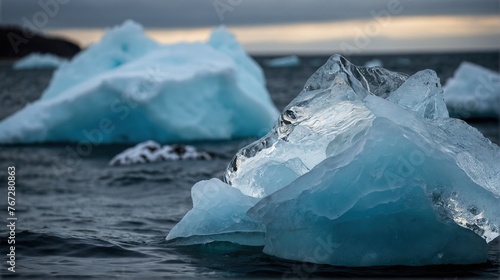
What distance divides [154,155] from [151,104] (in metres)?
2.51

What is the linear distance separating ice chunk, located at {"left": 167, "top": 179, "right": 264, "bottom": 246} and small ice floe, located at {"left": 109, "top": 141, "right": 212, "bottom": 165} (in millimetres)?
7913

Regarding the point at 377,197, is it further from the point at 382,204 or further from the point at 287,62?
the point at 287,62

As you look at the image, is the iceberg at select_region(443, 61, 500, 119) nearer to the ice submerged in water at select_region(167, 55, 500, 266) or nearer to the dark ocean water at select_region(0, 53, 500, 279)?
the dark ocean water at select_region(0, 53, 500, 279)

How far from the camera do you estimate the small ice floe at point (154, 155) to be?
1509cm

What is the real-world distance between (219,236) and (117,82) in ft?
34.8

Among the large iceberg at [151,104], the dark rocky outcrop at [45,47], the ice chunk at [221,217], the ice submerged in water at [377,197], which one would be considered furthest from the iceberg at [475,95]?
the dark rocky outcrop at [45,47]

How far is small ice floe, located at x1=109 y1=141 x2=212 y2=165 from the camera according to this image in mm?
15086

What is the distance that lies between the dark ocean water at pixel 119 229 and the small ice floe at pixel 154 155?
0.37 meters

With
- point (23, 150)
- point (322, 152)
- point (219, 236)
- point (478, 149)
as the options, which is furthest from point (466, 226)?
point (23, 150)

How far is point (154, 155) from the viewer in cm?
1534

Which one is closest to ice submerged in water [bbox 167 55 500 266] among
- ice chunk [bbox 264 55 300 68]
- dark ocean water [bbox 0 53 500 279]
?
dark ocean water [bbox 0 53 500 279]

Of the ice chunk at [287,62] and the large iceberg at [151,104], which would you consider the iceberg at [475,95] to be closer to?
the large iceberg at [151,104]

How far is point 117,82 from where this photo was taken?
17141 mm

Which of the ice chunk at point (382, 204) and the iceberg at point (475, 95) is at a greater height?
the iceberg at point (475, 95)
